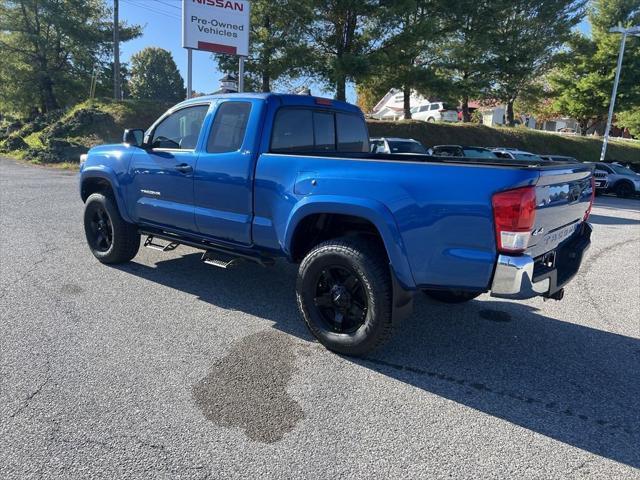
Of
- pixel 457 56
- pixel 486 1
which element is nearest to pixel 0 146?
pixel 457 56

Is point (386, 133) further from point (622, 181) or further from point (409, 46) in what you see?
point (622, 181)

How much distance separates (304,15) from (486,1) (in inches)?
415

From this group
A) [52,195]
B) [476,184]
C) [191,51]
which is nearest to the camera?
[476,184]

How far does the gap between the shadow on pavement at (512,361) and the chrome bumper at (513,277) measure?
2.40ft

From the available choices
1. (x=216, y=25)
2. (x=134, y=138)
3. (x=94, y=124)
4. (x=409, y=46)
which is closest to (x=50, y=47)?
(x=94, y=124)

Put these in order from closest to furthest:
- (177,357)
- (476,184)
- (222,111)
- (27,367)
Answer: (476,184), (27,367), (177,357), (222,111)

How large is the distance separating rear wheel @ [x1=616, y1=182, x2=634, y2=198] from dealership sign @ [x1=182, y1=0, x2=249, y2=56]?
15236 millimetres

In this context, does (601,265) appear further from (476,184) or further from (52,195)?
(52,195)

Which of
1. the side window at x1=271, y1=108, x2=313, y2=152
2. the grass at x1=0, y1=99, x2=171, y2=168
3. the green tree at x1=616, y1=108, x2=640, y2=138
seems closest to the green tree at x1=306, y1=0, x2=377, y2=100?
the grass at x1=0, y1=99, x2=171, y2=168

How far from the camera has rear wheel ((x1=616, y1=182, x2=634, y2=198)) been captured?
1873 centimetres

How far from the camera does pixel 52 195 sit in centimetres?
1163

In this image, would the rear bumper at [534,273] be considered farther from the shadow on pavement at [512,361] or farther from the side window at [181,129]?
the side window at [181,129]

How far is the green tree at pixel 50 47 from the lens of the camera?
85.0 ft

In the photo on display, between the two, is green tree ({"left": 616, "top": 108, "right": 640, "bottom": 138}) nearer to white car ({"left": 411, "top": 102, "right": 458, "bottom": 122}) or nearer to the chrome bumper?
white car ({"left": 411, "top": 102, "right": 458, "bottom": 122})
